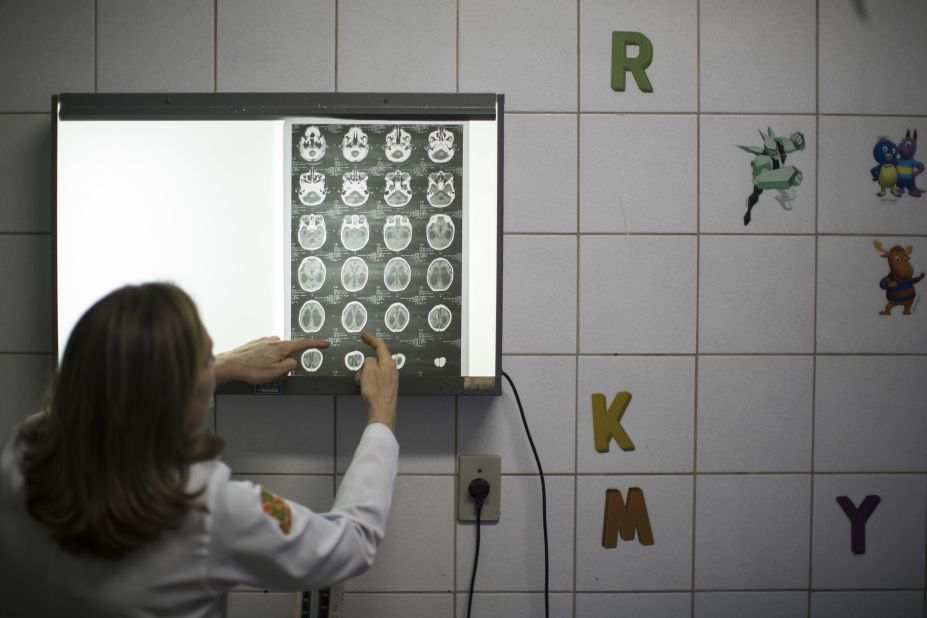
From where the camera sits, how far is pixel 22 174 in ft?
4.50

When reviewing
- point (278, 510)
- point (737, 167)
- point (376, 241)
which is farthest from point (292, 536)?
point (737, 167)

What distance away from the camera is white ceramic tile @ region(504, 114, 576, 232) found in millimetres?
1371

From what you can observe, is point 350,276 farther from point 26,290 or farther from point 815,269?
point 815,269

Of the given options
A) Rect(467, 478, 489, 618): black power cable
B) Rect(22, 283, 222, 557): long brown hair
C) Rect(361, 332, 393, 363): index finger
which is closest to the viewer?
Rect(22, 283, 222, 557): long brown hair

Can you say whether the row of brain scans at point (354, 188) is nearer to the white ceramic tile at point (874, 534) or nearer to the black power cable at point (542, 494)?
the black power cable at point (542, 494)

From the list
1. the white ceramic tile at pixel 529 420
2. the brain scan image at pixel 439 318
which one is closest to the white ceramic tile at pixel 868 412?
the white ceramic tile at pixel 529 420

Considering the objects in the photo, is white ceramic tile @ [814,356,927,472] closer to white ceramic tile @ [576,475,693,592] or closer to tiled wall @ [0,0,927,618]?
tiled wall @ [0,0,927,618]

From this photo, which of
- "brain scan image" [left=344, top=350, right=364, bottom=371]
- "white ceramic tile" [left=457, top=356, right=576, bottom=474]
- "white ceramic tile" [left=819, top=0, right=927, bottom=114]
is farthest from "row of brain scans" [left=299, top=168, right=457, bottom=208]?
"white ceramic tile" [left=819, top=0, right=927, bottom=114]

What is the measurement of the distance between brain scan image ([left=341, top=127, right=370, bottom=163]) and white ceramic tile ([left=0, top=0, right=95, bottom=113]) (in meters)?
0.66

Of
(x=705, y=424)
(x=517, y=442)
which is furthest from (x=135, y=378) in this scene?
(x=705, y=424)

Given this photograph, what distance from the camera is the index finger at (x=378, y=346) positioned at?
123 cm

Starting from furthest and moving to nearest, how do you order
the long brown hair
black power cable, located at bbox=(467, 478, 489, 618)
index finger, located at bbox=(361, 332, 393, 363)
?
black power cable, located at bbox=(467, 478, 489, 618)
index finger, located at bbox=(361, 332, 393, 363)
the long brown hair

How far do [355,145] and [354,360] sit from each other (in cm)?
51

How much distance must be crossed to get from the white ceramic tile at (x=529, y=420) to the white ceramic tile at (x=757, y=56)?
30.2 inches
